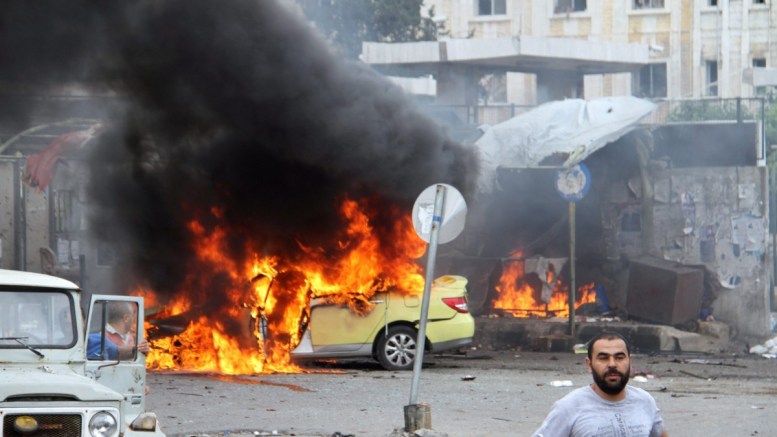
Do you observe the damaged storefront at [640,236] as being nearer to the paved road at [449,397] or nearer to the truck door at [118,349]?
the paved road at [449,397]

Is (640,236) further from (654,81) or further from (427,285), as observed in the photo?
(654,81)

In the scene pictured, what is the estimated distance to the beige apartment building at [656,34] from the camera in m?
45.3

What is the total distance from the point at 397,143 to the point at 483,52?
13.9 metres

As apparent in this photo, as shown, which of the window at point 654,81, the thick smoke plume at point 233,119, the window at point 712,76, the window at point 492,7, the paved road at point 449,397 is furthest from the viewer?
the window at point 492,7

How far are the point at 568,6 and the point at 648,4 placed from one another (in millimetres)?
2975

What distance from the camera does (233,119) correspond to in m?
18.5

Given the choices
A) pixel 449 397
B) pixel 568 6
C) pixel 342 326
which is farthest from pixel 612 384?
pixel 568 6

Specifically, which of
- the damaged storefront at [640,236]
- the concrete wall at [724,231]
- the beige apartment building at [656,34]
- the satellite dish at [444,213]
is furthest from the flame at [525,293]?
the beige apartment building at [656,34]

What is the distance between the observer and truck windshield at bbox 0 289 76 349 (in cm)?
781

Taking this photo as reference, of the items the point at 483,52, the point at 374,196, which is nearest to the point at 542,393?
the point at 374,196

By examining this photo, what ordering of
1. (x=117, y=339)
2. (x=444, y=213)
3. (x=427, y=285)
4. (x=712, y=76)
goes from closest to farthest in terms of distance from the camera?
(x=117, y=339), (x=427, y=285), (x=444, y=213), (x=712, y=76)

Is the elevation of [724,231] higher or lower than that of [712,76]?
lower

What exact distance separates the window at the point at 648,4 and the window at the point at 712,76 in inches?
110

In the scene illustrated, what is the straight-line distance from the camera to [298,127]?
18.5 meters
